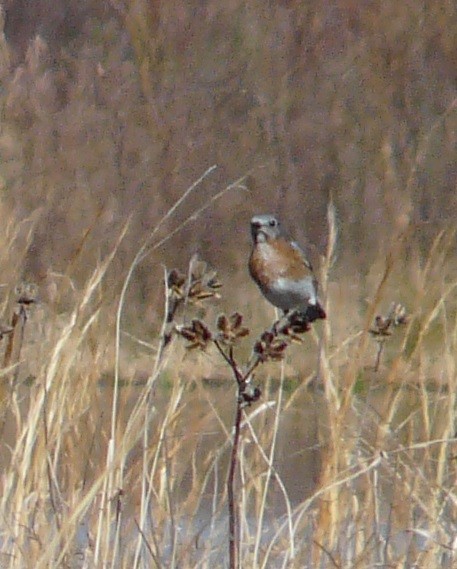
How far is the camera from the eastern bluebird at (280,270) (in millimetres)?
1649

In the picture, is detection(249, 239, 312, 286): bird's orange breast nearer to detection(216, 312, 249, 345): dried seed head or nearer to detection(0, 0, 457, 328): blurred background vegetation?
detection(216, 312, 249, 345): dried seed head

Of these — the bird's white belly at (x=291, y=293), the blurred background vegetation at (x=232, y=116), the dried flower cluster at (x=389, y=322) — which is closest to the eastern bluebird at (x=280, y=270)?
the bird's white belly at (x=291, y=293)

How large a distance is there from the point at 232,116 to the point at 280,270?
4186mm

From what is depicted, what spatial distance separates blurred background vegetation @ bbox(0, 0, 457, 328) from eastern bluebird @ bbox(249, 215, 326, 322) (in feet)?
11.0

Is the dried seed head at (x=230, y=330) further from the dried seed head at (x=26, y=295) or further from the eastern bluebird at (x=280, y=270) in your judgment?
the eastern bluebird at (x=280, y=270)

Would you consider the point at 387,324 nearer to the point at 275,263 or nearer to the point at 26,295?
the point at 26,295

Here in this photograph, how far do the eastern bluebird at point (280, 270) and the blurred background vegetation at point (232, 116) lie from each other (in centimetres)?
334

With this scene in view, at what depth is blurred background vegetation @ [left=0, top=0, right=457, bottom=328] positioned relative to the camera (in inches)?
214

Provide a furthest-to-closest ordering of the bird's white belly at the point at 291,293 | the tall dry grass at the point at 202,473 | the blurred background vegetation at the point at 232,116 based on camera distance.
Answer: the blurred background vegetation at the point at 232,116
the bird's white belly at the point at 291,293
the tall dry grass at the point at 202,473

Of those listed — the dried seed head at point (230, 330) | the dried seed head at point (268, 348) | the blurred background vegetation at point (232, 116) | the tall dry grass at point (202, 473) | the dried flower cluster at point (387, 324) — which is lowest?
the tall dry grass at point (202, 473)

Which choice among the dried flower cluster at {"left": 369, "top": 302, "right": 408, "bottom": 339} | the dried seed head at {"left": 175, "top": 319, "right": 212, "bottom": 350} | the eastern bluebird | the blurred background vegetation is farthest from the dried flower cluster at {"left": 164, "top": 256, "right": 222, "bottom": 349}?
the blurred background vegetation


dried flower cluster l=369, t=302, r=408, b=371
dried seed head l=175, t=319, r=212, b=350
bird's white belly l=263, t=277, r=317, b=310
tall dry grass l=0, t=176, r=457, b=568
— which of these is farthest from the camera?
bird's white belly l=263, t=277, r=317, b=310

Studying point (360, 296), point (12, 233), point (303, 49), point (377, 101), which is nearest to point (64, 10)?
point (303, 49)

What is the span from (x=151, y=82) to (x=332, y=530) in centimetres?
438
